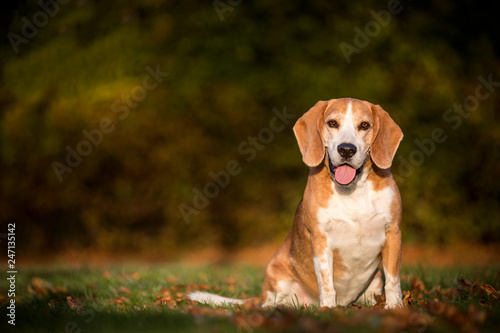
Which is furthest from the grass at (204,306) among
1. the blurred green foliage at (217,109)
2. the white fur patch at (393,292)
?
the blurred green foliage at (217,109)

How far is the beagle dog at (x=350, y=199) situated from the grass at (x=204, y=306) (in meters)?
0.31

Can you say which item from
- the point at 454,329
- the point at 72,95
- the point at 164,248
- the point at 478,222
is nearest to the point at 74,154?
the point at 72,95

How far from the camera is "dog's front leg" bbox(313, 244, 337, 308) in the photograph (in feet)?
13.8

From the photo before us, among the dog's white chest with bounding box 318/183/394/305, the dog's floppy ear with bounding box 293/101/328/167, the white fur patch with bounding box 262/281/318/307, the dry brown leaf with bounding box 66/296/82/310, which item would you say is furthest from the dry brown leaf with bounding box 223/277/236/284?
the dog's floppy ear with bounding box 293/101/328/167

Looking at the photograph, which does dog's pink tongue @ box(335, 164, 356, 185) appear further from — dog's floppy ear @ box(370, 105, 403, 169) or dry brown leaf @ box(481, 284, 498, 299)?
dry brown leaf @ box(481, 284, 498, 299)

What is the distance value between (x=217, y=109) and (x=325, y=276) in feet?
20.5

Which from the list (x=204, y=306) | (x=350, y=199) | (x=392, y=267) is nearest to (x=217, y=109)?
(x=204, y=306)

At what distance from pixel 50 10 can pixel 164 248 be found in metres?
4.79

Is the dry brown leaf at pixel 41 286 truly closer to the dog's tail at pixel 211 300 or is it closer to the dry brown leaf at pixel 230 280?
the dog's tail at pixel 211 300

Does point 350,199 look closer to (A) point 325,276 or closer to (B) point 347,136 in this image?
(B) point 347,136

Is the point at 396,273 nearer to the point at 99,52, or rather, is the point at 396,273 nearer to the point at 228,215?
the point at 228,215

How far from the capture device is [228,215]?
10492 mm

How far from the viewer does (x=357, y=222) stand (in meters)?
4.17

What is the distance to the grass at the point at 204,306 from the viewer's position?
321cm
